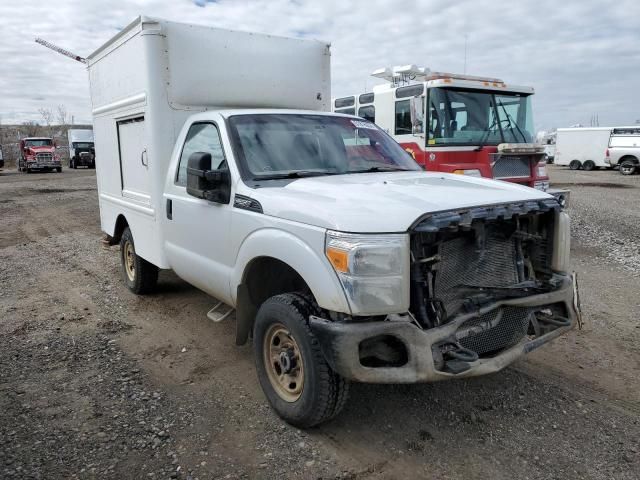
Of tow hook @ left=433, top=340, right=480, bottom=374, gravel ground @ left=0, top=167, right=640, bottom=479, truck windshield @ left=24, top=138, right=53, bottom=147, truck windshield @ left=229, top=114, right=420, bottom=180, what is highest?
truck windshield @ left=24, top=138, right=53, bottom=147

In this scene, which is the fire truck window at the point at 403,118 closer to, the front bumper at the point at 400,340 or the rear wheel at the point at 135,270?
the rear wheel at the point at 135,270

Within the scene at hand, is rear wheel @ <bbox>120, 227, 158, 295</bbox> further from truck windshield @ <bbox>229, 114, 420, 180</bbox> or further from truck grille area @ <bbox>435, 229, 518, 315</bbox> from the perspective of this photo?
truck grille area @ <bbox>435, 229, 518, 315</bbox>

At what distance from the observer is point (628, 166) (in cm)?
2834

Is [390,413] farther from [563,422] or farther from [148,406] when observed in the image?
[148,406]

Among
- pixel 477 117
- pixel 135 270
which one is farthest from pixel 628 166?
pixel 135 270

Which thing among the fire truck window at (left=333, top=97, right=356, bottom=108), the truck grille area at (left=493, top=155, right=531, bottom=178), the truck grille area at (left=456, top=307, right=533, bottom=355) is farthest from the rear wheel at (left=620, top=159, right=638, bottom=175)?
the truck grille area at (left=456, top=307, right=533, bottom=355)

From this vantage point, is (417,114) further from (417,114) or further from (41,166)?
(41,166)

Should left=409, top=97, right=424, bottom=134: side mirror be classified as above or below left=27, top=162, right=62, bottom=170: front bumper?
above

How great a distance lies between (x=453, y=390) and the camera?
3990 millimetres

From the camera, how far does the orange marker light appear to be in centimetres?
293

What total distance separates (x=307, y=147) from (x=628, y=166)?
29.3 metres

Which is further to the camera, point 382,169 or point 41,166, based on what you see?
point 41,166

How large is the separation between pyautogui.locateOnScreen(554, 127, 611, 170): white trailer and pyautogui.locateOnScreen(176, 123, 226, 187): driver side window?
3152 centimetres

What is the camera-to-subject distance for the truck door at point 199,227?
419 cm
